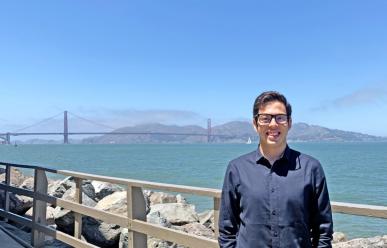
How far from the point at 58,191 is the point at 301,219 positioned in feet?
27.1

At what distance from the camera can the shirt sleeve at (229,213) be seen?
2.30 metres

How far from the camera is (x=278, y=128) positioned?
2.24m

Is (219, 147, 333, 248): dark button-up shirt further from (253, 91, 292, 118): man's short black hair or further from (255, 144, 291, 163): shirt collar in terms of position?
(253, 91, 292, 118): man's short black hair

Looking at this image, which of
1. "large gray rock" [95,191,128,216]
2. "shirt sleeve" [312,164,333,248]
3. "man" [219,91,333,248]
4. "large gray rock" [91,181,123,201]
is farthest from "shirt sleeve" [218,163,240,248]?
"large gray rock" [91,181,123,201]

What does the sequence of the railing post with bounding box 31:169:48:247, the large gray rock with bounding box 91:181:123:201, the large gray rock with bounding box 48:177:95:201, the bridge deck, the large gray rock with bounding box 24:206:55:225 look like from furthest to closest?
the large gray rock with bounding box 91:181:123:201 → the large gray rock with bounding box 48:177:95:201 → the large gray rock with bounding box 24:206:55:225 → the railing post with bounding box 31:169:48:247 → the bridge deck

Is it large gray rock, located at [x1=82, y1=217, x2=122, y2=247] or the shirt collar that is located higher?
the shirt collar

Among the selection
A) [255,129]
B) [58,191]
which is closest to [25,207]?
[58,191]

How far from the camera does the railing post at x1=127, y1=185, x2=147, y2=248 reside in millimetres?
4039

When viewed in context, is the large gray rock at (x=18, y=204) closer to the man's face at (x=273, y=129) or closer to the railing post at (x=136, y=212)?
the railing post at (x=136, y=212)

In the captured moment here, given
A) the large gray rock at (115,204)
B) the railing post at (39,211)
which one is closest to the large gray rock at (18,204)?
the large gray rock at (115,204)

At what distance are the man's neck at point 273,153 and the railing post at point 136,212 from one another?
2048mm

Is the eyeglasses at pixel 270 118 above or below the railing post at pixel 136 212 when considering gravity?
above

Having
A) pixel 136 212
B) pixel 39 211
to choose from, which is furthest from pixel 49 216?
pixel 136 212

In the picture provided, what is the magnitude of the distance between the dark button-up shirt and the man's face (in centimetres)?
6
